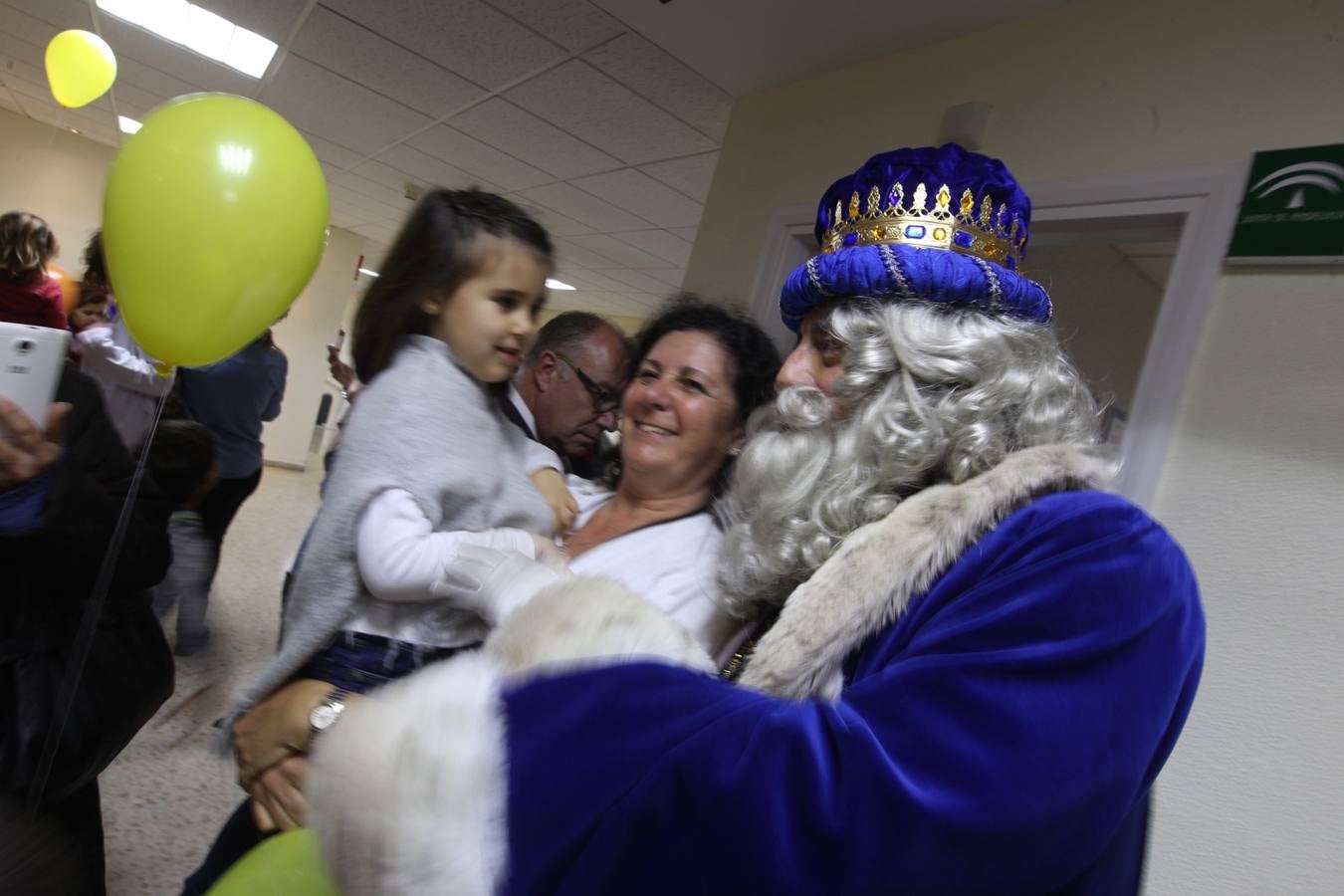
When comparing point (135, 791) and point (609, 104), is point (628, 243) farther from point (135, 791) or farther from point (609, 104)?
point (135, 791)

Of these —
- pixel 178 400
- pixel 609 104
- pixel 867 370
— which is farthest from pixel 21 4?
pixel 867 370

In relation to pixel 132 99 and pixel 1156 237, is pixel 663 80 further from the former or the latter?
pixel 132 99

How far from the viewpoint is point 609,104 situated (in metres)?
3.25

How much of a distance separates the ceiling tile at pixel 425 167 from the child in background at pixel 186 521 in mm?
3056

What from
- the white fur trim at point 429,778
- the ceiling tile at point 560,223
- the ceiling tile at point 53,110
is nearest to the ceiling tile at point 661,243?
the ceiling tile at point 560,223

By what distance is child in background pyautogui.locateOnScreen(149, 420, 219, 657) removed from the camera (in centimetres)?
187

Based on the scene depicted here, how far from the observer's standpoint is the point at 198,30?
12.1 feet

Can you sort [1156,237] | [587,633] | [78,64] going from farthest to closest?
[78,64] < [1156,237] < [587,633]

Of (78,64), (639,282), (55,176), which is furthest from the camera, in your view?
(639,282)

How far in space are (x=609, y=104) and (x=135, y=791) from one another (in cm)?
302

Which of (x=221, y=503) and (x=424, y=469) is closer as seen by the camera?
(x=424, y=469)

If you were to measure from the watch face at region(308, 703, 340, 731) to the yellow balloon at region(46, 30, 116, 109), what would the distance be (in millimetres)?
3568

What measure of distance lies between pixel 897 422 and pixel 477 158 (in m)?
4.42

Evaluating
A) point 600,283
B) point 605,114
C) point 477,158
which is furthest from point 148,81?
point 600,283
